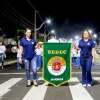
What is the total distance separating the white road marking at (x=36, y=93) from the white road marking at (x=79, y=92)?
31.9 inches

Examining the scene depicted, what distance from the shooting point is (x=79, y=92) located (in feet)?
46.8

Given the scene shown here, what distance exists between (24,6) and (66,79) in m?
69.1

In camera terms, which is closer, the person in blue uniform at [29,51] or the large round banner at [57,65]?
the person in blue uniform at [29,51]

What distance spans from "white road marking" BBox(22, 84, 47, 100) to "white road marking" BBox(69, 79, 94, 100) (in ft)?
2.66

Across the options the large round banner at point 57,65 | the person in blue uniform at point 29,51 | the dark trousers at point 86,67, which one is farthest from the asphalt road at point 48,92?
the person in blue uniform at point 29,51

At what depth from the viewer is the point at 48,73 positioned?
15.8m

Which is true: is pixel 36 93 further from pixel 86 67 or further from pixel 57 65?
pixel 86 67

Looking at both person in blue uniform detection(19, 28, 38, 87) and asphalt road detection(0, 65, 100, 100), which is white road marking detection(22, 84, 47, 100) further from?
person in blue uniform detection(19, 28, 38, 87)

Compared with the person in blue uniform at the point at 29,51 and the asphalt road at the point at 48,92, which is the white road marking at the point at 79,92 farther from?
the person in blue uniform at the point at 29,51

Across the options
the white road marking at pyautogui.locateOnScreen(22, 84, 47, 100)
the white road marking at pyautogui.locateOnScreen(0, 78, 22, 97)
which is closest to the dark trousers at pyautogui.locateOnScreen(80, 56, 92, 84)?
the white road marking at pyautogui.locateOnScreen(22, 84, 47, 100)

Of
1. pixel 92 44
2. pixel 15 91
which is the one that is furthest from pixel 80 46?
pixel 15 91

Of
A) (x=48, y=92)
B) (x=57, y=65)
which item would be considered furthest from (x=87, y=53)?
(x=48, y=92)

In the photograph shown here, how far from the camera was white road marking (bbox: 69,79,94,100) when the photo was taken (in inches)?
518

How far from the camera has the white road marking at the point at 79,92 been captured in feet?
43.2
